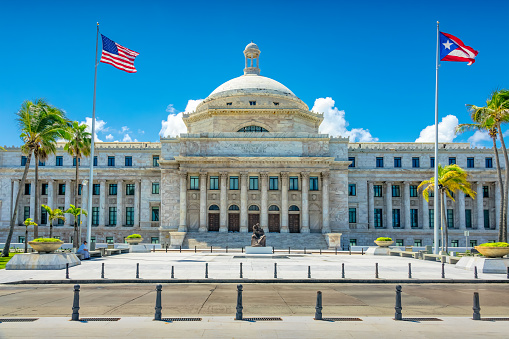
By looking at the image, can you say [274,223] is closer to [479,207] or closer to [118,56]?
[479,207]

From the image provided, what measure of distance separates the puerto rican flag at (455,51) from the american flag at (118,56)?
2494cm

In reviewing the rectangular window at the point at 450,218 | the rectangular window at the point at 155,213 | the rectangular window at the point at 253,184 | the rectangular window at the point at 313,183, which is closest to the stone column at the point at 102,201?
the rectangular window at the point at 155,213

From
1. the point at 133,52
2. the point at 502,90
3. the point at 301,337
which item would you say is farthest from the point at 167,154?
the point at 301,337

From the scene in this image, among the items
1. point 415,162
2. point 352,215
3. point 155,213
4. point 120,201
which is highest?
point 415,162

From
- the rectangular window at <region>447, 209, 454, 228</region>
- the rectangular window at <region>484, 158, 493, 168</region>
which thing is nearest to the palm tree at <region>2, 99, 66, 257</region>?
the rectangular window at <region>447, 209, 454, 228</region>

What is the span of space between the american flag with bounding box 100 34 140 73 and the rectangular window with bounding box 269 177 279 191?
2998cm

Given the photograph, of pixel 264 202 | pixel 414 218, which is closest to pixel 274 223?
pixel 264 202

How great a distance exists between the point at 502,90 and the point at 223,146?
3561 centimetres

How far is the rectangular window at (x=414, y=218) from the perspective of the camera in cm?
7150

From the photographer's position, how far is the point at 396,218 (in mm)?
71562

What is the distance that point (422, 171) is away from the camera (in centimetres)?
6988

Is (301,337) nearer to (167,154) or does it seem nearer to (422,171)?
(167,154)

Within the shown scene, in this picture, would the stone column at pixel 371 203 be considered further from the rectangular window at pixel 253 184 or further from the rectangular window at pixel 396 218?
the rectangular window at pixel 253 184

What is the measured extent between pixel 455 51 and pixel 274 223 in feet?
115
